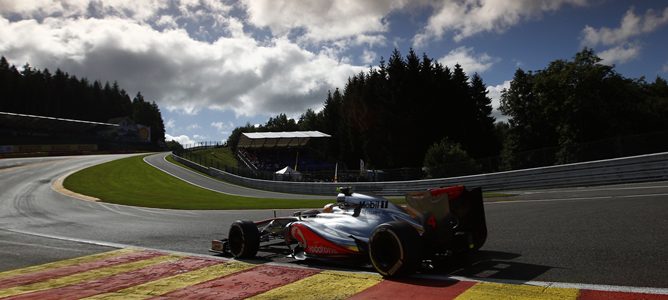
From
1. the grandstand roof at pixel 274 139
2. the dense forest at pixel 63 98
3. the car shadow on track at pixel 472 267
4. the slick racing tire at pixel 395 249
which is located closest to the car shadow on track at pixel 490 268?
the car shadow on track at pixel 472 267

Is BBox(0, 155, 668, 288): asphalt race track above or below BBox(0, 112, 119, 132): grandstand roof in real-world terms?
below

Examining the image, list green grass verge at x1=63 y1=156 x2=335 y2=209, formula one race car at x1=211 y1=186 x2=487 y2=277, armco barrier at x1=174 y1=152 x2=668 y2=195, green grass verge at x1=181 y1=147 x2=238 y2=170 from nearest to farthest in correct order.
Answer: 1. formula one race car at x1=211 y1=186 x2=487 y2=277
2. armco barrier at x1=174 y1=152 x2=668 y2=195
3. green grass verge at x1=63 y1=156 x2=335 y2=209
4. green grass verge at x1=181 y1=147 x2=238 y2=170

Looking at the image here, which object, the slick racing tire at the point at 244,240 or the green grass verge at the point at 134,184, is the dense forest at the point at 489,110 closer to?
the green grass verge at the point at 134,184

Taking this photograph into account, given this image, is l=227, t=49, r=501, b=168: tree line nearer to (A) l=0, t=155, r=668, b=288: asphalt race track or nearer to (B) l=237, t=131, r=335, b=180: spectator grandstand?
(B) l=237, t=131, r=335, b=180: spectator grandstand

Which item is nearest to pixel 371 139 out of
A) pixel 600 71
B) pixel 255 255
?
pixel 600 71

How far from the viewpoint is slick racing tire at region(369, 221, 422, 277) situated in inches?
218

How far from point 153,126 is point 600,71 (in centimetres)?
15330

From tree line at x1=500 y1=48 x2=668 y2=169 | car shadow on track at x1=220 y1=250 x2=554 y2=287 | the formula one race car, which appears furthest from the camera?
tree line at x1=500 y1=48 x2=668 y2=169

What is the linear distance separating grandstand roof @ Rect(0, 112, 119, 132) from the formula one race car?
344ft

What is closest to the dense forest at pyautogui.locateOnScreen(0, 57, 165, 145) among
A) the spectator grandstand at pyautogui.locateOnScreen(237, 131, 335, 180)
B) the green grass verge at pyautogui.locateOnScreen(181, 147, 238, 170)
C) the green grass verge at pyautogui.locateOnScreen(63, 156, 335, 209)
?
the green grass verge at pyautogui.locateOnScreen(181, 147, 238, 170)

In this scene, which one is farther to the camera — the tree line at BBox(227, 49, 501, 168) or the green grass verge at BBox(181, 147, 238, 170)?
the green grass verge at BBox(181, 147, 238, 170)

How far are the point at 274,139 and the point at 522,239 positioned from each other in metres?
74.6

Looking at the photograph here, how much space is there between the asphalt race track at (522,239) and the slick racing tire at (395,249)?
626 millimetres

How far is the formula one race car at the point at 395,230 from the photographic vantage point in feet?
18.6
